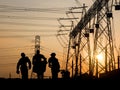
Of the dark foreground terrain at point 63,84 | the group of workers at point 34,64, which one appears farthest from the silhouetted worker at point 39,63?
the dark foreground terrain at point 63,84

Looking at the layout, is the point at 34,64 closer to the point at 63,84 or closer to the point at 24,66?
the point at 24,66

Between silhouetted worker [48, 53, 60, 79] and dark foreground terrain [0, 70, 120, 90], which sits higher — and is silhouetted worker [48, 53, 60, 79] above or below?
above

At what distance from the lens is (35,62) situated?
25.0 meters

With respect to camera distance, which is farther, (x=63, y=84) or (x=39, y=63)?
Answer: (x=39, y=63)

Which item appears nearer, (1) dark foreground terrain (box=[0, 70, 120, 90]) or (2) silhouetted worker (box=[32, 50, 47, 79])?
(1) dark foreground terrain (box=[0, 70, 120, 90])

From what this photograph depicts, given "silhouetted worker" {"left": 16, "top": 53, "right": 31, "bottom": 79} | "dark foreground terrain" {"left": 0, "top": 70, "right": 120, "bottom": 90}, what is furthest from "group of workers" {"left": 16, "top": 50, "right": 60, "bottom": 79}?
"dark foreground terrain" {"left": 0, "top": 70, "right": 120, "bottom": 90}

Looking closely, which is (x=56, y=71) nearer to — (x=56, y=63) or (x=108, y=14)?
(x=56, y=63)

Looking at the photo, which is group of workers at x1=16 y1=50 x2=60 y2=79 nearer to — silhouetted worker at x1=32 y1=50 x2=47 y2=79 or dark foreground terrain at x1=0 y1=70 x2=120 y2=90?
silhouetted worker at x1=32 y1=50 x2=47 y2=79

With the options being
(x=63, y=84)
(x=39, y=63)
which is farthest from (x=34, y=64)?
(x=63, y=84)

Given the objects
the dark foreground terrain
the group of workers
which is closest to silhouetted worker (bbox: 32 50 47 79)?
the group of workers

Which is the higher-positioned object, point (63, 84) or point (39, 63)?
point (39, 63)

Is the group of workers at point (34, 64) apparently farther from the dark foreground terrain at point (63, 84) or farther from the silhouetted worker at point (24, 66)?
the dark foreground terrain at point (63, 84)

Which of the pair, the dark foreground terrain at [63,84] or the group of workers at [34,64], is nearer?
the dark foreground terrain at [63,84]

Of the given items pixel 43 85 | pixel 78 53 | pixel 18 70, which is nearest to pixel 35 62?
pixel 18 70
